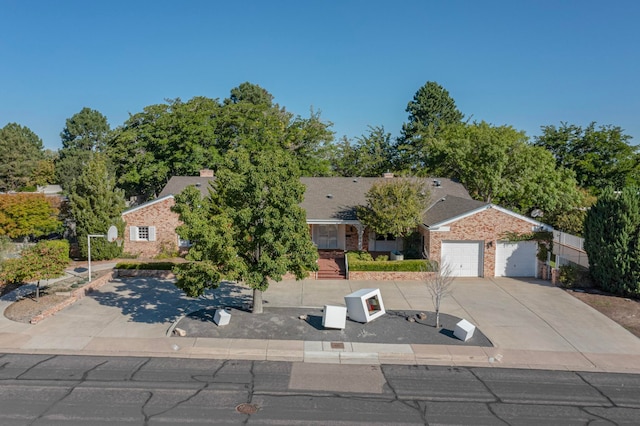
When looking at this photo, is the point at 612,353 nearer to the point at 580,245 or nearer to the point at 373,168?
the point at 580,245

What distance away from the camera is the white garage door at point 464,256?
25438mm

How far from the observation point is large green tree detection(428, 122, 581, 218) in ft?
110

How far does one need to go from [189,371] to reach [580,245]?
23893mm

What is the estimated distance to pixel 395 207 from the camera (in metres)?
25.2

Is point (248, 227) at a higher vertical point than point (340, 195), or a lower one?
lower

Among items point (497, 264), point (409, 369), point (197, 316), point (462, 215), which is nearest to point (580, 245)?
point (497, 264)

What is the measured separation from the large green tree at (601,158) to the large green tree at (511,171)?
817 centimetres

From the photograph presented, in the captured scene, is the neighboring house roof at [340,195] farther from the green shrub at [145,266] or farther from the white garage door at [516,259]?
the green shrub at [145,266]

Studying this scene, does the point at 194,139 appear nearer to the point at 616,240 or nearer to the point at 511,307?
the point at 511,307

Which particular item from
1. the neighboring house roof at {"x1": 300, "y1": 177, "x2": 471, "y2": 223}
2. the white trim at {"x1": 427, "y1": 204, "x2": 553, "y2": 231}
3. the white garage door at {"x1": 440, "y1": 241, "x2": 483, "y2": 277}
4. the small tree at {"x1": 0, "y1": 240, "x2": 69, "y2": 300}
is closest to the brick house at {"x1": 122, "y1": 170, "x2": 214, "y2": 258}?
the neighboring house roof at {"x1": 300, "y1": 177, "x2": 471, "y2": 223}

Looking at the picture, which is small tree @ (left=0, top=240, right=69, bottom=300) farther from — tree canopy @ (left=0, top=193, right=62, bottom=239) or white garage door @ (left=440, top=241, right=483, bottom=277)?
white garage door @ (left=440, top=241, right=483, bottom=277)

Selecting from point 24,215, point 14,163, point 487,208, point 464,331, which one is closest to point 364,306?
point 464,331

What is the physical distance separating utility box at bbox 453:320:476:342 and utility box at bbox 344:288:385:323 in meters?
3.03

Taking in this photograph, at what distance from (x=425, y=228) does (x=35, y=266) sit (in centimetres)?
1905
